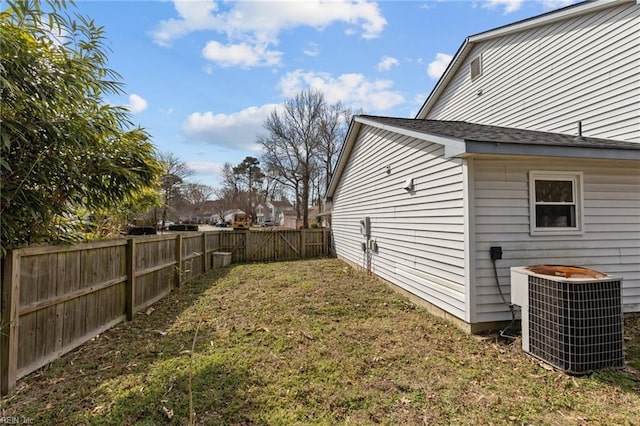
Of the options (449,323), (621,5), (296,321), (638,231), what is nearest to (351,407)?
(296,321)

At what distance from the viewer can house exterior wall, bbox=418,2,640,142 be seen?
18.0 feet

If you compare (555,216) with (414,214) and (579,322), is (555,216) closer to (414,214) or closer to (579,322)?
(579,322)

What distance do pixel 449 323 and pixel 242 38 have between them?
25.5 ft

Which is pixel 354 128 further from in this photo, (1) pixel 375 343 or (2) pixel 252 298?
(1) pixel 375 343

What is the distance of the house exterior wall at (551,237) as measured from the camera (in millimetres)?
4520

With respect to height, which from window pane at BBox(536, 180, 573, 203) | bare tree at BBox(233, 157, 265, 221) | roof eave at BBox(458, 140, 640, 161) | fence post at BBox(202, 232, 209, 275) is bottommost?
fence post at BBox(202, 232, 209, 275)

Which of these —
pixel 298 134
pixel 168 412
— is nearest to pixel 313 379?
pixel 168 412

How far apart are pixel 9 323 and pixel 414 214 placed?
19.3ft

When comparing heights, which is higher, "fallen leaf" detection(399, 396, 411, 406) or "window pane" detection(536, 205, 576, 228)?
"window pane" detection(536, 205, 576, 228)

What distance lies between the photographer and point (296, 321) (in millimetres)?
5031

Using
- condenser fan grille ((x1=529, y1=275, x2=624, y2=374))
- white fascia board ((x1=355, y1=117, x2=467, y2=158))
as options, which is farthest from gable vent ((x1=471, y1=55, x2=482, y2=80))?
condenser fan grille ((x1=529, y1=275, x2=624, y2=374))

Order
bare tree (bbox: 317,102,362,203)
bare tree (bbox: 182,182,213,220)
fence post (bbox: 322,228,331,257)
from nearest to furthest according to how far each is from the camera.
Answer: fence post (bbox: 322,228,331,257) < bare tree (bbox: 317,102,362,203) < bare tree (bbox: 182,182,213,220)

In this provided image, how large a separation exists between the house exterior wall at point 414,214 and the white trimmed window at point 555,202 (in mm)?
1141

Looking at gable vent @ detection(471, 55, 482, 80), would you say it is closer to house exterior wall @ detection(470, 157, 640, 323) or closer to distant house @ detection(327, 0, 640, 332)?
distant house @ detection(327, 0, 640, 332)
